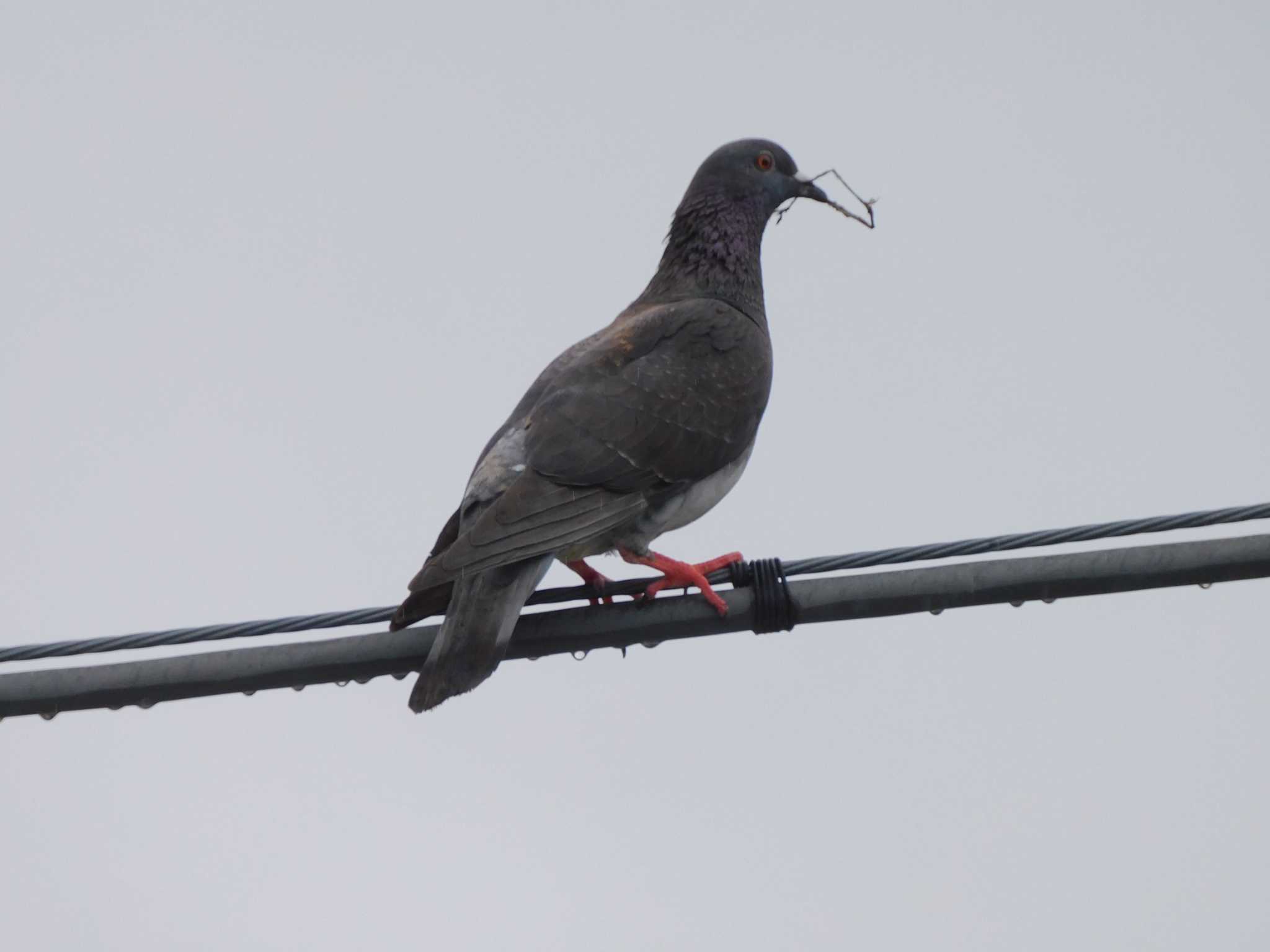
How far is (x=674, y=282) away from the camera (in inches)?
271

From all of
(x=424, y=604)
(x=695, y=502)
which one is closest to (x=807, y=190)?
(x=695, y=502)

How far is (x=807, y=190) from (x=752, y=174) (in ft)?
0.94

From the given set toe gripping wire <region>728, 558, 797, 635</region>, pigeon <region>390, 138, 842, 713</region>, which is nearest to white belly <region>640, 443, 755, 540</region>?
pigeon <region>390, 138, 842, 713</region>

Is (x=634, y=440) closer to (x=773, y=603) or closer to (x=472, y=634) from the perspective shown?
(x=472, y=634)

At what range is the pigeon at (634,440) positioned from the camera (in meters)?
4.79

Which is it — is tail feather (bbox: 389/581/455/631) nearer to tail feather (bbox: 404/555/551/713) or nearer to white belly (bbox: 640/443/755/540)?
tail feather (bbox: 404/555/551/713)

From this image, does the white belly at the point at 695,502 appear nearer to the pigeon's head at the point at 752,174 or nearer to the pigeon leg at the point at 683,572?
the pigeon leg at the point at 683,572

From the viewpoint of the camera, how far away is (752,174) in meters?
7.14

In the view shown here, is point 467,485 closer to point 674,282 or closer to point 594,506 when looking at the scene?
point 594,506

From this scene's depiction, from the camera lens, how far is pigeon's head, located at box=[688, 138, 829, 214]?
7.11 meters

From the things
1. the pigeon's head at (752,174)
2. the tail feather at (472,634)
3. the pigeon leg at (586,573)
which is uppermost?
the pigeon's head at (752,174)

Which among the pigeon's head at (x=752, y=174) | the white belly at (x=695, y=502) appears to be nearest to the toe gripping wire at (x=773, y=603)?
the white belly at (x=695, y=502)

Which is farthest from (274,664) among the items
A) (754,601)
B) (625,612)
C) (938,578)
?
(938,578)

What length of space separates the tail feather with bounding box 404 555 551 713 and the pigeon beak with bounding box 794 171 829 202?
296 centimetres
